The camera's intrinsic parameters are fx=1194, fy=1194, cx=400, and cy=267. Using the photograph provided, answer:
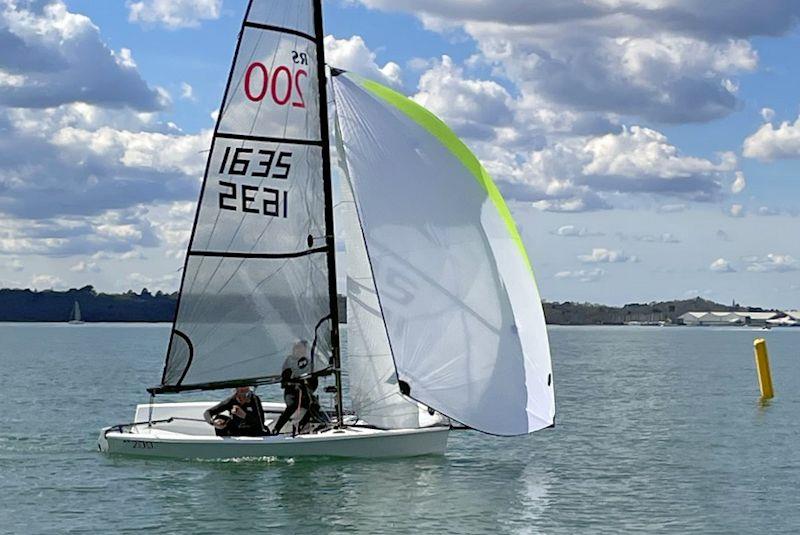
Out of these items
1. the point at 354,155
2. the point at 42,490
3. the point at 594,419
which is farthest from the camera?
the point at 594,419

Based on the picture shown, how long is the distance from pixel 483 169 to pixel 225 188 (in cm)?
457

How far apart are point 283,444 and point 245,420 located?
95 cm

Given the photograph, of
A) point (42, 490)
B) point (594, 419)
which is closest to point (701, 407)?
point (594, 419)

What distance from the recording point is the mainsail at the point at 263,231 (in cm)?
2027

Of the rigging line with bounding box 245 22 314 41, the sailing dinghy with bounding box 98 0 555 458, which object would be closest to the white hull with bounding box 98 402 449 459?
the sailing dinghy with bounding box 98 0 555 458

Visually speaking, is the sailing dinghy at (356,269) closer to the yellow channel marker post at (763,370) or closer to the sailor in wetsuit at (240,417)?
the sailor in wetsuit at (240,417)

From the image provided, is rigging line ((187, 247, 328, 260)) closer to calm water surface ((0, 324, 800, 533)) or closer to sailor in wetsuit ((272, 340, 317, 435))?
sailor in wetsuit ((272, 340, 317, 435))

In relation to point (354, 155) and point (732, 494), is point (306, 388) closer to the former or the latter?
point (354, 155)

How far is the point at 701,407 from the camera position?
38156 mm

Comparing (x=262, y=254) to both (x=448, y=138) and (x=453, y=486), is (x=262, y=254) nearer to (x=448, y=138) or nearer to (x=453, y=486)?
(x=448, y=138)

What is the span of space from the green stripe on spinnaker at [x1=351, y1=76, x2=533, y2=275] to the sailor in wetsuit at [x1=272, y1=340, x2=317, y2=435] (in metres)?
4.17

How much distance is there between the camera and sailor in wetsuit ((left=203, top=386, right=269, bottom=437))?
787 inches

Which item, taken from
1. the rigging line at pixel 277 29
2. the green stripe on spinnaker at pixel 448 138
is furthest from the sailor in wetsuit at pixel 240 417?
the rigging line at pixel 277 29

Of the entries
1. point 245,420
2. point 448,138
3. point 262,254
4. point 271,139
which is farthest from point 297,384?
point 448,138
